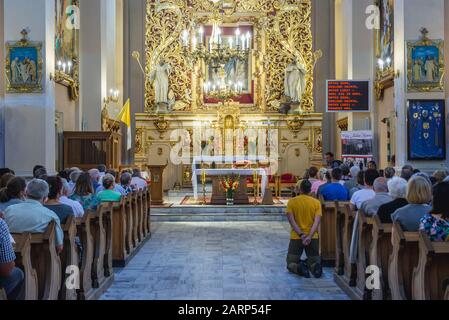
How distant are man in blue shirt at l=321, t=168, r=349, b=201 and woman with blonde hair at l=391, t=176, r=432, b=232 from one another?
3.03 metres

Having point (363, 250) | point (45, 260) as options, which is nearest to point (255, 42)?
point (363, 250)

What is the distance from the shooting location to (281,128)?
18.7 m

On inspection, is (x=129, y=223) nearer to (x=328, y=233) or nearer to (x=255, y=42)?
(x=328, y=233)

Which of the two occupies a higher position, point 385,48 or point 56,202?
point 385,48

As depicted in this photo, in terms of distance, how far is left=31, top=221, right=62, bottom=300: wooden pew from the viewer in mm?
4520

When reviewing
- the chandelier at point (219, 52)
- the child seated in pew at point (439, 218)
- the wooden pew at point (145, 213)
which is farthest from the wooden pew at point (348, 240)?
the chandelier at point (219, 52)

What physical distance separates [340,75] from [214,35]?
6.18 m

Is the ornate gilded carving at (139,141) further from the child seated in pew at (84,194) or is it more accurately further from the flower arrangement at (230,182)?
the child seated in pew at (84,194)

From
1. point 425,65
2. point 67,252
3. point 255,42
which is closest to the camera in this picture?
point 67,252

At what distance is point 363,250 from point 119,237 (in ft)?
11.5

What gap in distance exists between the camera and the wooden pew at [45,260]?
14.8 feet

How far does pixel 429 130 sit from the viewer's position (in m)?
10.7

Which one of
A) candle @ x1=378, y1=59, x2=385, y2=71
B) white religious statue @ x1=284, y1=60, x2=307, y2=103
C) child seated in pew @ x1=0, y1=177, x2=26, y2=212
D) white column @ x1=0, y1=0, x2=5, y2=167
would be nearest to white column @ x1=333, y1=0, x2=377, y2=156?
candle @ x1=378, y1=59, x2=385, y2=71
